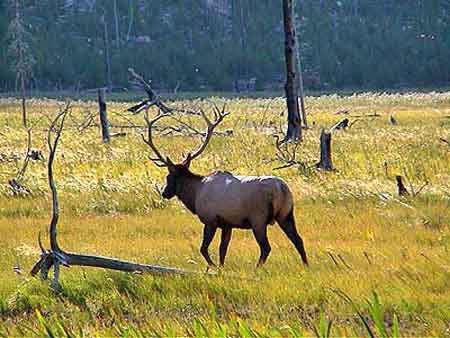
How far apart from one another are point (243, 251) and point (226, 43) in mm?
99187

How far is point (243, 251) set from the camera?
12102 millimetres

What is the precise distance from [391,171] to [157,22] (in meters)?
96.1

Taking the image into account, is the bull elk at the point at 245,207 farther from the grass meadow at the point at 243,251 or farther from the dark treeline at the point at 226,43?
the dark treeline at the point at 226,43

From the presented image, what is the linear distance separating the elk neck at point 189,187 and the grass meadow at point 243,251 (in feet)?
1.99

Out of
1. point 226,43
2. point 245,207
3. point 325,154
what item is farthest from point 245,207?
point 226,43

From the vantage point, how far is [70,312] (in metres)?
9.20

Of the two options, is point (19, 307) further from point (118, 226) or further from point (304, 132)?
point (304, 132)

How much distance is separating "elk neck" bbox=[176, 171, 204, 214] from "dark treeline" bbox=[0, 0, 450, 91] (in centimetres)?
8114

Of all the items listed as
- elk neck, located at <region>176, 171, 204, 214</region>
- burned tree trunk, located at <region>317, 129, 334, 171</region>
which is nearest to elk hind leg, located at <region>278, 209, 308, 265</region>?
elk neck, located at <region>176, 171, 204, 214</region>

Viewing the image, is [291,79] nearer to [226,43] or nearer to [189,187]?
[189,187]

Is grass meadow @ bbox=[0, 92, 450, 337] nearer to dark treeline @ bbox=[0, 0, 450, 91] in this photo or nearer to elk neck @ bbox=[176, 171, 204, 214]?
elk neck @ bbox=[176, 171, 204, 214]

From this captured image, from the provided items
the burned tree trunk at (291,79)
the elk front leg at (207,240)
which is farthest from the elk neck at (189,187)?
the burned tree trunk at (291,79)

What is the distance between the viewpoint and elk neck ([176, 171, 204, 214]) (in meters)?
12.2

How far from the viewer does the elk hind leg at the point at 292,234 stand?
10930mm
